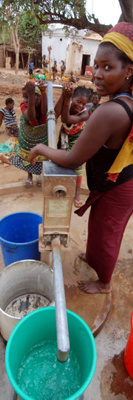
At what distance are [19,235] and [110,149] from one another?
137 cm

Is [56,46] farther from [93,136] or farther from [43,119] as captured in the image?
[93,136]

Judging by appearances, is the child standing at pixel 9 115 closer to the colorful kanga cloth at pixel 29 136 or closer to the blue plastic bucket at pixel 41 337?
the colorful kanga cloth at pixel 29 136

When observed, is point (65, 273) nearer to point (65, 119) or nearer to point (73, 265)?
point (73, 265)

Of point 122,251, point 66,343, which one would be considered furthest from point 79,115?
point 66,343

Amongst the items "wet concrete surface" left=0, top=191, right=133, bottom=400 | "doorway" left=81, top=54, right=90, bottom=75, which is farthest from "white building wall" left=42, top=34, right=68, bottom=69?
"wet concrete surface" left=0, top=191, right=133, bottom=400

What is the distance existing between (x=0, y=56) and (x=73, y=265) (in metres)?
22.3

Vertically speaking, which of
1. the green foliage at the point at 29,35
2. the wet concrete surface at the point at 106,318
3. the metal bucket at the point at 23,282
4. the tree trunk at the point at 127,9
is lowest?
the wet concrete surface at the point at 106,318

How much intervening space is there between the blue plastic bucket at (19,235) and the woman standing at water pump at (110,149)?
50cm

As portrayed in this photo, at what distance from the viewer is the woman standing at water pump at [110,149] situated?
106 centimetres

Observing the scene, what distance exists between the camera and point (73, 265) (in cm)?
235

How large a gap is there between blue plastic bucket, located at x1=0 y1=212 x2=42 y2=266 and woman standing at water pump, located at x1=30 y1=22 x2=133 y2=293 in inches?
19.8

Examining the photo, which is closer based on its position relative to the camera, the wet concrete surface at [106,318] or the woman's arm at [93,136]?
the woman's arm at [93,136]

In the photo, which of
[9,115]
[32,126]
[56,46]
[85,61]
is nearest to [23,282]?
[32,126]

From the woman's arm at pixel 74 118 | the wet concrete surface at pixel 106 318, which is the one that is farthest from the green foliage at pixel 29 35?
the wet concrete surface at pixel 106 318
